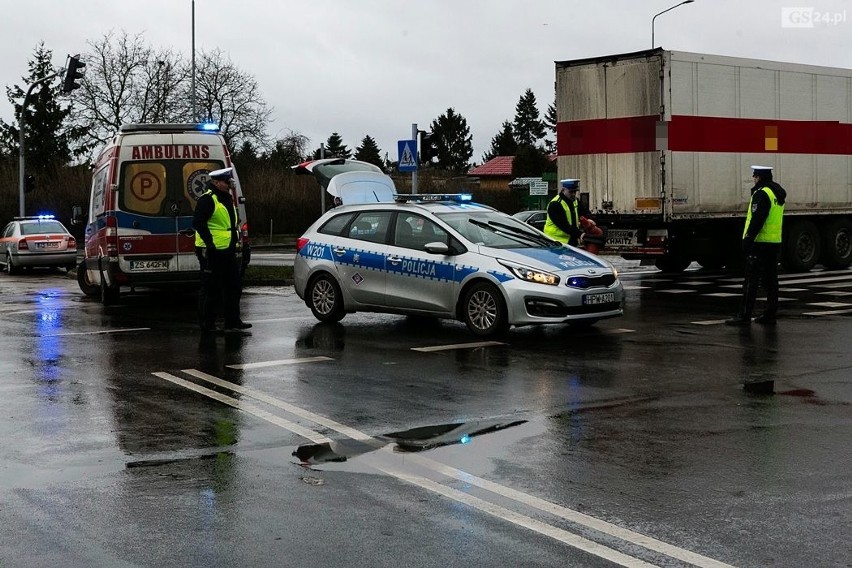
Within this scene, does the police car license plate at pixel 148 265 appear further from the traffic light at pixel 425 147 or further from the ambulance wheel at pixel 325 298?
the traffic light at pixel 425 147

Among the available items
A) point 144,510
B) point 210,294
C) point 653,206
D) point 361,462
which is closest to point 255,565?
point 144,510

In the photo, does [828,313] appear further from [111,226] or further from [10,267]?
[10,267]

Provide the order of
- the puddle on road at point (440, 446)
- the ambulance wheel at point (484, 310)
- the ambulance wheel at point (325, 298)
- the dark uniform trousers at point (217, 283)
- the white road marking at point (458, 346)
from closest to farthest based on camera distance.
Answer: the puddle on road at point (440, 446), the white road marking at point (458, 346), the ambulance wheel at point (484, 310), the dark uniform trousers at point (217, 283), the ambulance wheel at point (325, 298)

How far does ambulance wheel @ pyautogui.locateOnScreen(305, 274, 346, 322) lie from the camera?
14297 millimetres

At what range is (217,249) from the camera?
13344 mm

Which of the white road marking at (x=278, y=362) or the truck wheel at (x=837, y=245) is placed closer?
the white road marking at (x=278, y=362)

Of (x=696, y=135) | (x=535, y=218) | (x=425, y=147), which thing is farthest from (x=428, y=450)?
(x=535, y=218)

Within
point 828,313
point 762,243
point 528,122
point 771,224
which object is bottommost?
point 828,313

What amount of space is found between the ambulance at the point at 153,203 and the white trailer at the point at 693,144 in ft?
22.6

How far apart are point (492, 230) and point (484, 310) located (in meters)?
1.21

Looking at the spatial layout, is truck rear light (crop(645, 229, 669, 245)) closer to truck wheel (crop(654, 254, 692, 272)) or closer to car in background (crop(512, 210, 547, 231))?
truck wheel (crop(654, 254, 692, 272))

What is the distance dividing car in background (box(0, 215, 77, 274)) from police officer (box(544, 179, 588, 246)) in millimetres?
17208

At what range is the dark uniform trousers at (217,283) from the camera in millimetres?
13414

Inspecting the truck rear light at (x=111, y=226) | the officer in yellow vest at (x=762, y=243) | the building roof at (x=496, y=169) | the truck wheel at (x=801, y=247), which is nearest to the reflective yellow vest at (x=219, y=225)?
the truck rear light at (x=111, y=226)
